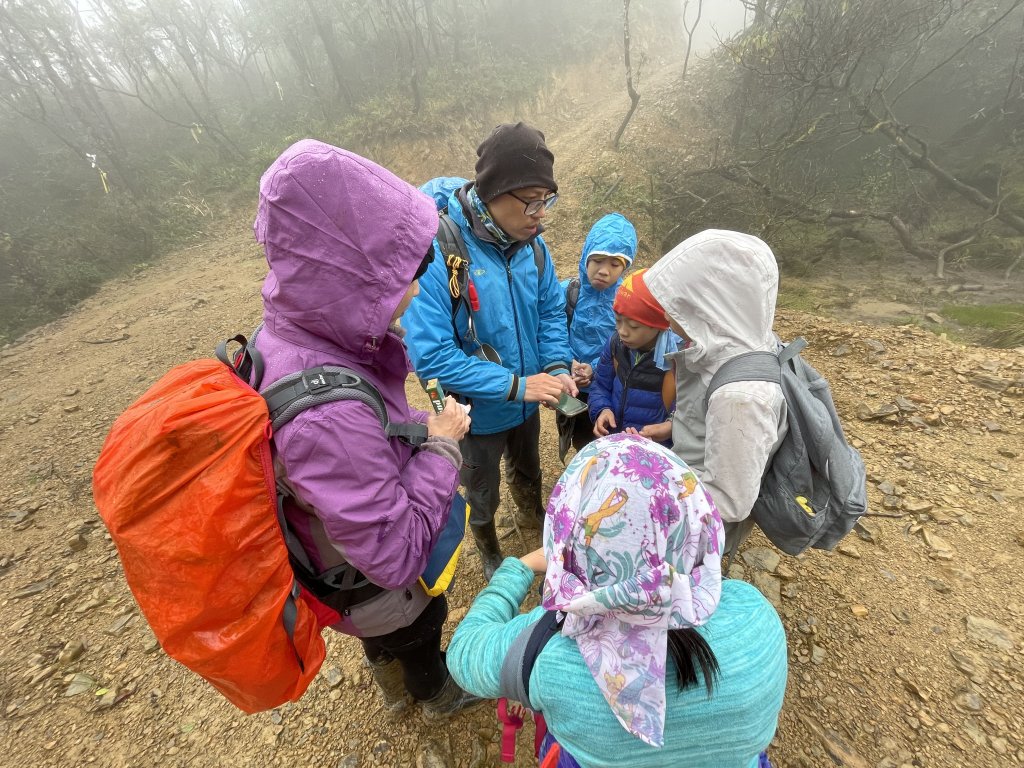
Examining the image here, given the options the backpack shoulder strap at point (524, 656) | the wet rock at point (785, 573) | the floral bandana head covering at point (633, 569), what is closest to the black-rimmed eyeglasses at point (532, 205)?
the floral bandana head covering at point (633, 569)

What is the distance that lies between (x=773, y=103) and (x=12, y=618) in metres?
15.1

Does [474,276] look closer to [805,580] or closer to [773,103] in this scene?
[805,580]

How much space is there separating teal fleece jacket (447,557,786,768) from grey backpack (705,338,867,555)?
787mm

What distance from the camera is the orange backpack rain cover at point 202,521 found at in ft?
3.46

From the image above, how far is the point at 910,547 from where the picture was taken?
2896 mm

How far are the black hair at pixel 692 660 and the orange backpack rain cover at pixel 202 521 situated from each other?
107cm

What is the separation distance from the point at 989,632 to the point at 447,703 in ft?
9.88

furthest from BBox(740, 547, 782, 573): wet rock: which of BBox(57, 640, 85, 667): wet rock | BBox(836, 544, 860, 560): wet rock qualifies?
BBox(57, 640, 85, 667): wet rock

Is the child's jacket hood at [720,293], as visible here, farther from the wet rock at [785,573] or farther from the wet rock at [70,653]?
the wet rock at [70,653]

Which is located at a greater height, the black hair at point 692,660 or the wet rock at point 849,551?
the black hair at point 692,660

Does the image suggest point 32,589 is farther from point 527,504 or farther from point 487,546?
point 527,504

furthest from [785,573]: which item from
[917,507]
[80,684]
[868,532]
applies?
[80,684]

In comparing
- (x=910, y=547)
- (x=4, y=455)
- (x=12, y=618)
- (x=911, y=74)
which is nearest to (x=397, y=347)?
(x=910, y=547)

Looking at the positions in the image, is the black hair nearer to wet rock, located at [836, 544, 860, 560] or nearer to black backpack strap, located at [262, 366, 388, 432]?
black backpack strap, located at [262, 366, 388, 432]
